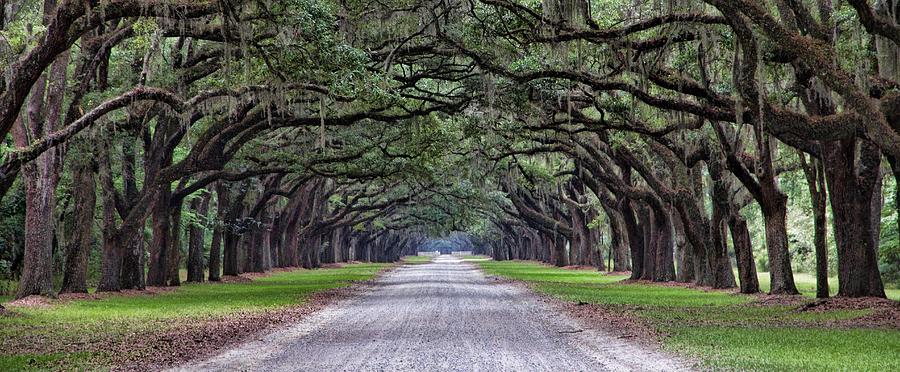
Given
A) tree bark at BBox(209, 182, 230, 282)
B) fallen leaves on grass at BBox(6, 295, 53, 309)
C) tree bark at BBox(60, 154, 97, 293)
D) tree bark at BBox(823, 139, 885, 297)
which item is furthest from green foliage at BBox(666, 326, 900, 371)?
tree bark at BBox(209, 182, 230, 282)

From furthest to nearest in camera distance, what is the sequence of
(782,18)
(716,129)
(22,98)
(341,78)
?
(716,129) < (341,78) < (782,18) < (22,98)

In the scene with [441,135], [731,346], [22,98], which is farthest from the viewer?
[441,135]

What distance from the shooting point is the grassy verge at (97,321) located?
11406 mm

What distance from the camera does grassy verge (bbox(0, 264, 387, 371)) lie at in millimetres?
11406

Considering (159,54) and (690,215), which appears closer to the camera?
(159,54)

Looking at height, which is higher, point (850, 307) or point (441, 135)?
point (441, 135)

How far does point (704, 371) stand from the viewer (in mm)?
9664

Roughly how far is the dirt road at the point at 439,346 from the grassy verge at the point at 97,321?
188cm

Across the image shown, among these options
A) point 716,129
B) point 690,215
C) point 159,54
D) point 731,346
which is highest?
point 159,54

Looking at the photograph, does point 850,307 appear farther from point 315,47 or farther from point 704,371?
point 315,47

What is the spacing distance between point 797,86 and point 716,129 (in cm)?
419

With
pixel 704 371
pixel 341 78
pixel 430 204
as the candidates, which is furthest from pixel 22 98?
pixel 430 204

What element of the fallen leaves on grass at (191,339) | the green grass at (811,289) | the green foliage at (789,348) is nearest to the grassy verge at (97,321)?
the fallen leaves on grass at (191,339)

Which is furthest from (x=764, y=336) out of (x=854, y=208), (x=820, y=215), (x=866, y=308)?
(x=820, y=215)
